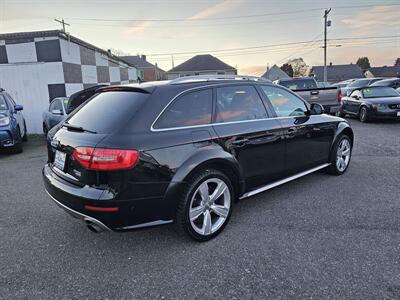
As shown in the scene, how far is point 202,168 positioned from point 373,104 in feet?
31.0

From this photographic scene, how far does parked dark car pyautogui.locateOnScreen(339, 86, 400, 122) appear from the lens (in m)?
10.0

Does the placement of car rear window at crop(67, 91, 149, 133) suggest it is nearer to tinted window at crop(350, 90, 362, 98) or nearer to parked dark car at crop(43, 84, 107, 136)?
parked dark car at crop(43, 84, 107, 136)

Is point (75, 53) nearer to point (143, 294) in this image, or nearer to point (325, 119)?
point (325, 119)

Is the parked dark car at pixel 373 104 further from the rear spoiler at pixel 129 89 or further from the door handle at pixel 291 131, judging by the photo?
the rear spoiler at pixel 129 89

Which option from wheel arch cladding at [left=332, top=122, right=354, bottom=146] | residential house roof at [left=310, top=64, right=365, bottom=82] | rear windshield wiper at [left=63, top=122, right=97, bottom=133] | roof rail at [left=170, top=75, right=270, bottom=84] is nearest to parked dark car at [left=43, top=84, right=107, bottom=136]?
rear windshield wiper at [left=63, top=122, right=97, bottom=133]

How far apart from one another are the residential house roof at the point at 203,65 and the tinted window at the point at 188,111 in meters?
42.4

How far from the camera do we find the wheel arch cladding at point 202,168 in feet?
8.84

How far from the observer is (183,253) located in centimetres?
283

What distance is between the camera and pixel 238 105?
11.3 feet

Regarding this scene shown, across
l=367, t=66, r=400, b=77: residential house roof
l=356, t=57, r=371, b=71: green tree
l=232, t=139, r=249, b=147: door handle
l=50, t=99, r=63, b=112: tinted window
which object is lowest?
l=232, t=139, r=249, b=147: door handle

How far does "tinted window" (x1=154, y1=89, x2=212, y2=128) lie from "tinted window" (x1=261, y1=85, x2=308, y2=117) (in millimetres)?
992

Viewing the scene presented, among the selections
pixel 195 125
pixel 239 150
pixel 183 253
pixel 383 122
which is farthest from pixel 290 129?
pixel 383 122

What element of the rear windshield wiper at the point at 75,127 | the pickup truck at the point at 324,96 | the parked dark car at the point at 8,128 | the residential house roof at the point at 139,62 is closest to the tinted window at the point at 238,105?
the rear windshield wiper at the point at 75,127

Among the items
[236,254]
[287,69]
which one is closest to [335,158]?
[236,254]
